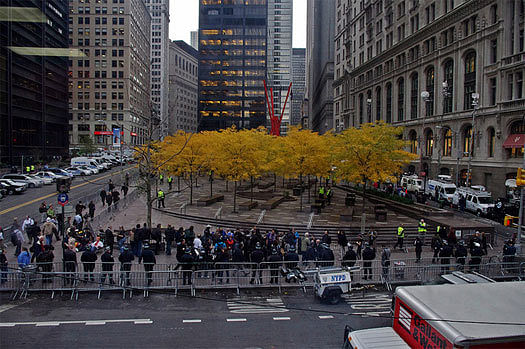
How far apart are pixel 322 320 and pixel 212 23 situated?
130 m

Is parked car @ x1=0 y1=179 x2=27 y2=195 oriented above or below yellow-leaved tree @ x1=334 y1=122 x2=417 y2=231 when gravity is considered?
below

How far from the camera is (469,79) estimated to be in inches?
1783

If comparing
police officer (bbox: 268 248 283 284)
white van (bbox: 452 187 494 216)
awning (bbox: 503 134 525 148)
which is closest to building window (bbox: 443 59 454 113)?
awning (bbox: 503 134 525 148)

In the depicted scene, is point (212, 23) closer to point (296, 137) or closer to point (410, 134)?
point (410, 134)

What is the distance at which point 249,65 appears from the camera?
12850cm

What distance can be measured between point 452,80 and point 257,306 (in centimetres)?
4577

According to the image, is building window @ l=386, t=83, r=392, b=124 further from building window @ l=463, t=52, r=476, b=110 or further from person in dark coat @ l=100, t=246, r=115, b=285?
person in dark coat @ l=100, t=246, r=115, b=285

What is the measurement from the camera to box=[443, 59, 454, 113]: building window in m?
48.9

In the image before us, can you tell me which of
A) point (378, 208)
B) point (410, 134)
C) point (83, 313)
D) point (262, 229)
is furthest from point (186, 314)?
point (410, 134)

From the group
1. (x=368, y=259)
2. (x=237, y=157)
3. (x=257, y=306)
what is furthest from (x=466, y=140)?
(x=257, y=306)

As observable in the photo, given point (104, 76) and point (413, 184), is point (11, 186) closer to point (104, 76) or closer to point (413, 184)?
point (413, 184)

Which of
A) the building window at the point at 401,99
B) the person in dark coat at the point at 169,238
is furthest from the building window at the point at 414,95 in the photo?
the person in dark coat at the point at 169,238

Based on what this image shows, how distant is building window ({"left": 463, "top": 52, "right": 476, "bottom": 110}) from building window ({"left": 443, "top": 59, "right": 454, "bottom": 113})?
263 cm

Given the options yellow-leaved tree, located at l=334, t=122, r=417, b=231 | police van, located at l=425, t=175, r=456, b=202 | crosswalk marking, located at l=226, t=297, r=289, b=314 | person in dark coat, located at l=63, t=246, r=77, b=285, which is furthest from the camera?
police van, located at l=425, t=175, r=456, b=202
